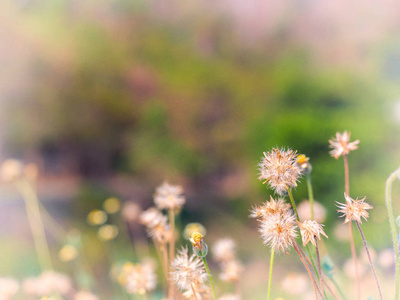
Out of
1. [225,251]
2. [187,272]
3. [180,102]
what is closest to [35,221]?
[180,102]

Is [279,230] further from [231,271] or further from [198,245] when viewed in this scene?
[231,271]

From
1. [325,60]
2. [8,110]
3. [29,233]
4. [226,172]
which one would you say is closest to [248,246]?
[226,172]

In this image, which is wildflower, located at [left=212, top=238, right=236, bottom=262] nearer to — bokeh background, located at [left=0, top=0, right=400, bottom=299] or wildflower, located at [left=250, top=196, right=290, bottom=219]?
wildflower, located at [left=250, top=196, right=290, bottom=219]

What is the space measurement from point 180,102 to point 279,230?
116 cm

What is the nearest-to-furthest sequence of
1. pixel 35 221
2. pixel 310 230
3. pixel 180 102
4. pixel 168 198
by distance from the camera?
pixel 310 230, pixel 168 198, pixel 35 221, pixel 180 102

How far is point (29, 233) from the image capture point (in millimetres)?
1298

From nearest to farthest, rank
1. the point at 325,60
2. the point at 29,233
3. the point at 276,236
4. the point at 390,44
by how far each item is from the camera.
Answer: the point at 276,236, the point at 390,44, the point at 325,60, the point at 29,233

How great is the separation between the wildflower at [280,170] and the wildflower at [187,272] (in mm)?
89

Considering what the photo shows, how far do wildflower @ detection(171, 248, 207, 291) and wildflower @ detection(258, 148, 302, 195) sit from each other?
0.29 ft

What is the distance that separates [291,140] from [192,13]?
1.71 ft

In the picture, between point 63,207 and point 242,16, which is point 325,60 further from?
point 63,207

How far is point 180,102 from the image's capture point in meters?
1.43

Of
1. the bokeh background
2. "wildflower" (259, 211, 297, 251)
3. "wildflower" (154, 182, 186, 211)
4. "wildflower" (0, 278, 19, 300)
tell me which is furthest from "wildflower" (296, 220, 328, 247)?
the bokeh background

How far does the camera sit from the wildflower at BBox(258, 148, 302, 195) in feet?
0.99
